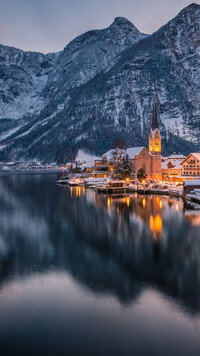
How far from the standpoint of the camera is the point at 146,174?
10306 centimetres

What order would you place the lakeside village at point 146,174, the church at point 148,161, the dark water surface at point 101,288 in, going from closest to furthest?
1. the dark water surface at point 101,288
2. the lakeside village at point 146,174
3. the church at point 148,161

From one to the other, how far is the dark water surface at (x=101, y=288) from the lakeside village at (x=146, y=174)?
3321cm

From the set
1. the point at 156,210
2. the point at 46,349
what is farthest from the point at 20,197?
the point at 46,349

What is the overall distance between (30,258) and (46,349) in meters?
14.2

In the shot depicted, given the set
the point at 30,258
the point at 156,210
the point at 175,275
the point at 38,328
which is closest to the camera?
the point at 38,328

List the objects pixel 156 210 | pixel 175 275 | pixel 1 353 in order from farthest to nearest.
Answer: pixel 156 210
pixel 175 275
pixel 1 353

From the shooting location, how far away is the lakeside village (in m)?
78.9

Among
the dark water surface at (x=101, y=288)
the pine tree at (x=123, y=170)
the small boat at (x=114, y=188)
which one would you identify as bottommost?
the dark water surface at (x=101, y=288)

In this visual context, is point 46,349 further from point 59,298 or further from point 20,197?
point 20,197

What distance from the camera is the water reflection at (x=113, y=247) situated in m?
23.6

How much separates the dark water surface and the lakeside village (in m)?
33.2

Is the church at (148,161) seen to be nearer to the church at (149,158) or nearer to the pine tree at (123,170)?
the church at (149,158)

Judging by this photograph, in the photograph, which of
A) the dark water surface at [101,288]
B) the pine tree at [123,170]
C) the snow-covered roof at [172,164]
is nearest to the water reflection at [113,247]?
the dark water surface at [101,288]

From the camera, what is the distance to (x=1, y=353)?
16.4 m
